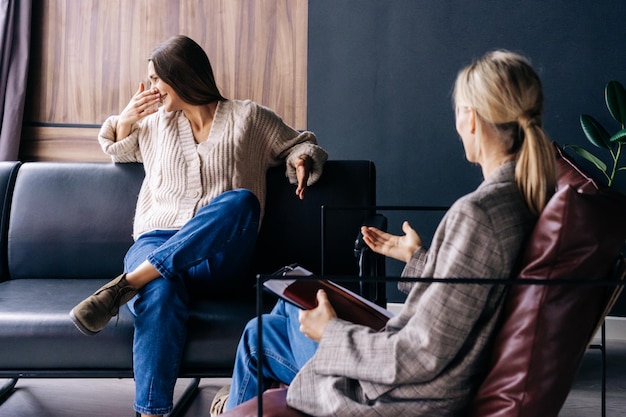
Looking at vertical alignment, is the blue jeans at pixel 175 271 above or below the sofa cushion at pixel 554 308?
below

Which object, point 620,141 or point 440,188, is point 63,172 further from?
point 620,141

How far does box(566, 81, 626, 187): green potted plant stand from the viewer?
2924 mm

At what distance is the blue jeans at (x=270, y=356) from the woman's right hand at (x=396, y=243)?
0.95 ft

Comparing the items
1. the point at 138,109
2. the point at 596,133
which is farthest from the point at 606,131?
the point at 138,109

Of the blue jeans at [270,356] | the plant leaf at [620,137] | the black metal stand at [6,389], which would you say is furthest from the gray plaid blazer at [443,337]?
the plant leaf at [620,137]

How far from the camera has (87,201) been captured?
2527mm

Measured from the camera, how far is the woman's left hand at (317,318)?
1299 mm

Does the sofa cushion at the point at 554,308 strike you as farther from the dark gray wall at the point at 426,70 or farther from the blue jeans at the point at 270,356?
the dark gray wall at the point at 426,70

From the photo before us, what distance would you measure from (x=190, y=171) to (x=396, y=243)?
0.90 metres

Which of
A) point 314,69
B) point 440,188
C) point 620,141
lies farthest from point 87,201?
point 620,141

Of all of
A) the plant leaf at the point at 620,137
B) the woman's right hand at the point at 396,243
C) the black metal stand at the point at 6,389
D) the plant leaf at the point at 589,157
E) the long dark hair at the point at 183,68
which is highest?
the long dark hair at the point at 183,68

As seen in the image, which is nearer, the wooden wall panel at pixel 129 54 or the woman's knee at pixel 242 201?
the woman's knee at pixel 242 201

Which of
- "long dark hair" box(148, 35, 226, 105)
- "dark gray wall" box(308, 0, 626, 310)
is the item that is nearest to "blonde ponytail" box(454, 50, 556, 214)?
"long dark hair" box(148, 35, 226, 105)

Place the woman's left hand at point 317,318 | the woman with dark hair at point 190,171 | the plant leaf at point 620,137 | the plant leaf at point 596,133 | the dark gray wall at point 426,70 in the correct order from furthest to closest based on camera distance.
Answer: the dark gray wall at point 426,70
the plant leaf at point 596,133
the plant leaf at point 620,137
the woman with dark hair at point 190,171
the woman's left hand at point 317,318
